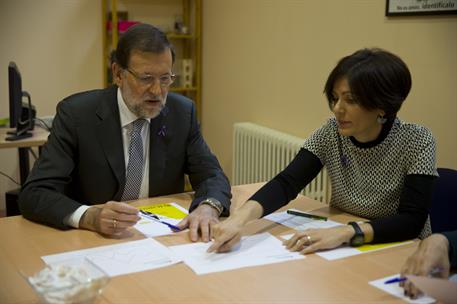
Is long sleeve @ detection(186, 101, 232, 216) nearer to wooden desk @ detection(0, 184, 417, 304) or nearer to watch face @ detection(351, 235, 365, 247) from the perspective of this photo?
wooden desk @ detection(0, 184, 417, 304)

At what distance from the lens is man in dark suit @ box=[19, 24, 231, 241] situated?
2004 millimetres

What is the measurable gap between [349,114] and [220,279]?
2.51ft

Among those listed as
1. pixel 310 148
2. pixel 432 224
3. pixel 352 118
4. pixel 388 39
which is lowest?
pixel 432 224

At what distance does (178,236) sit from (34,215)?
0.50m

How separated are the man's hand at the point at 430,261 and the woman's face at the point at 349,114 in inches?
20.7

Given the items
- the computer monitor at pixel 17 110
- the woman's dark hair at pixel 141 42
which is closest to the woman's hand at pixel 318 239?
the woman's dark hair at pixel 141 42

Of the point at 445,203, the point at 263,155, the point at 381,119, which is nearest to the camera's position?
the point at 381,119

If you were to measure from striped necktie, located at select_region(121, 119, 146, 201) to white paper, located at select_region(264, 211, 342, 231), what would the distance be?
568 mm

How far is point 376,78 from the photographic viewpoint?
1.81 m

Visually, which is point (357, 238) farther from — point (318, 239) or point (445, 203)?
point (445, 203)

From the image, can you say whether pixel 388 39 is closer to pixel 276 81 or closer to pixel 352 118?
pixel 276 81

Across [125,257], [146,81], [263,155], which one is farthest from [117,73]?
[263,155]

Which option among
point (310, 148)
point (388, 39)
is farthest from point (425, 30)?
point (310, 148)

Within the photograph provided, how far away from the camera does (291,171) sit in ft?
6.73
